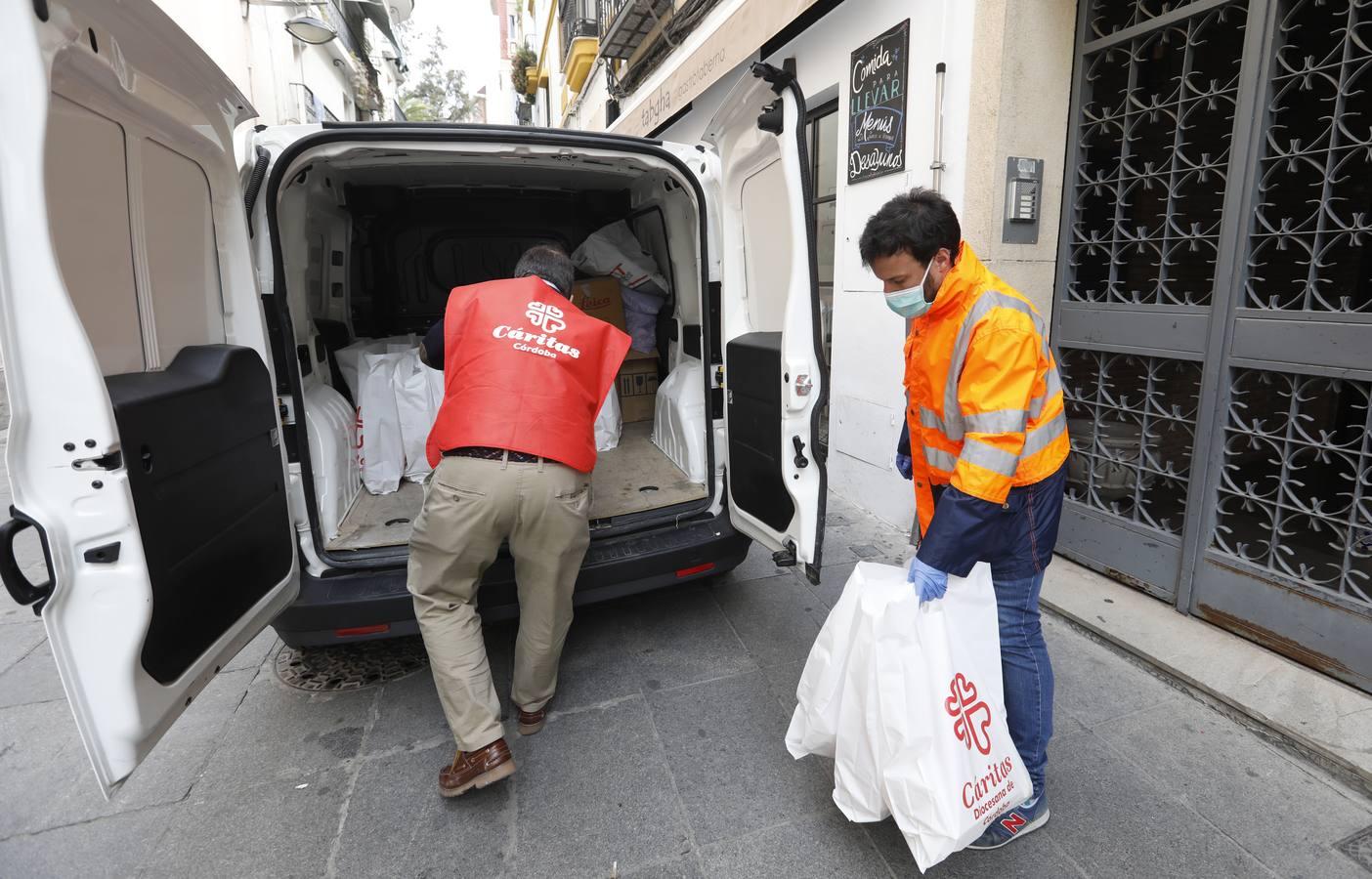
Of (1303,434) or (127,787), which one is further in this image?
Answer: (1303,434)

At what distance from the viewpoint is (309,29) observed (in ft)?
29.9

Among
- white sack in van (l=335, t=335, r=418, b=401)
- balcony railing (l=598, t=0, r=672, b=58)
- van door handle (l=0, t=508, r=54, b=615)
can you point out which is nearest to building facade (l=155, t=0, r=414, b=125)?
white sack in van (l=335, t=335, r=418, b=401)

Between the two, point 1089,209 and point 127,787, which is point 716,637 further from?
point 1089,209

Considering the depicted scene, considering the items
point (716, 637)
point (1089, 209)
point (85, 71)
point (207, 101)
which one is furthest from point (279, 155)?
point (1089, 209)

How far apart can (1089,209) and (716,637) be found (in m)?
2.85

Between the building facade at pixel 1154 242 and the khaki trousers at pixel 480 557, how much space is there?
7.94 feet

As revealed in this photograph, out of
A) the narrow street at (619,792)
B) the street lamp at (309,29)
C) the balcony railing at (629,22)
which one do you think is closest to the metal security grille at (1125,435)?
the narrow street at (619,792)

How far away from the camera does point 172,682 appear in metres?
1.72

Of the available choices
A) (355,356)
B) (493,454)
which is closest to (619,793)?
(493,454)

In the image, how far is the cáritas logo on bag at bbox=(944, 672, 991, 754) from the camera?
1.72 meters

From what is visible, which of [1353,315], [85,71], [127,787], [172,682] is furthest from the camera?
[1353,315]

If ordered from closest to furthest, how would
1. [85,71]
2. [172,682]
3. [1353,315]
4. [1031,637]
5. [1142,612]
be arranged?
1. [85,71]
2. [172,682]
3. [1031,637]
4. [1353,315]
5. [1142,612]

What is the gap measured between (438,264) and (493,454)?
3.06 meters

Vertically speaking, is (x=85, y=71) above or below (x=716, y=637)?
above
